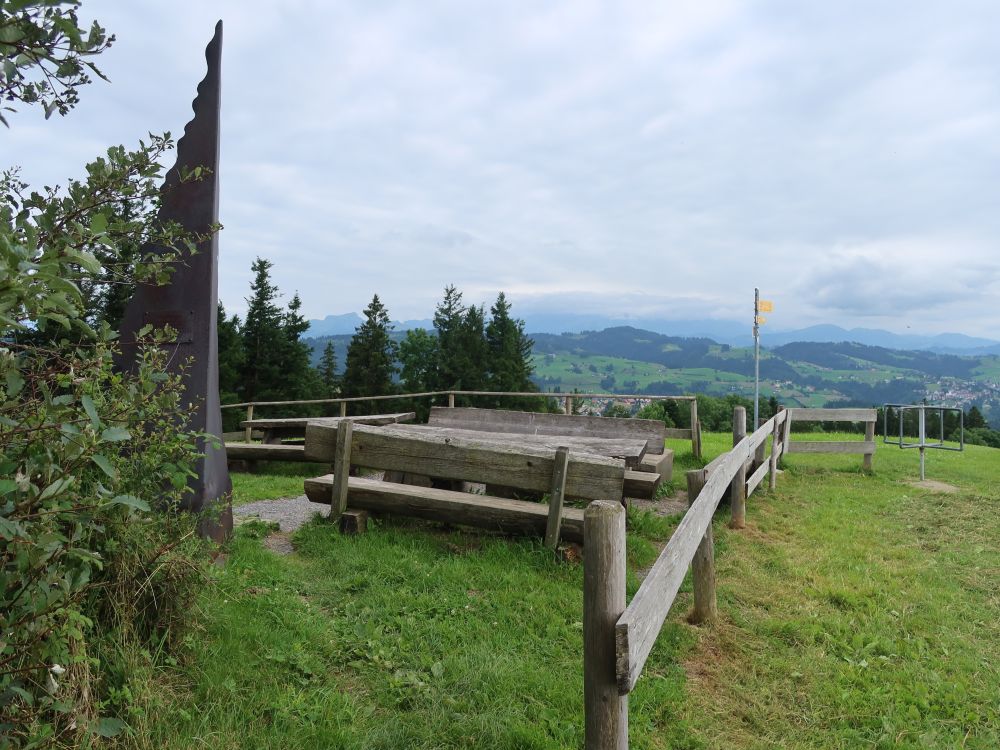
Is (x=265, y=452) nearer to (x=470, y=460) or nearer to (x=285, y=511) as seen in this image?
(x=285, y=511)

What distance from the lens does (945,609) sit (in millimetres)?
4602

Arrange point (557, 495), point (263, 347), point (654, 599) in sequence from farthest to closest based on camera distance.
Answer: point (263, 347)
point (557, 495)
point (654, 599)

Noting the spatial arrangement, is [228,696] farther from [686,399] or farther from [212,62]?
[686,399]

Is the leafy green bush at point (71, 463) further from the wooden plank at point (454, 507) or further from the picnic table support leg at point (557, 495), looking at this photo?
the picnic table support leg at point (557, 495)

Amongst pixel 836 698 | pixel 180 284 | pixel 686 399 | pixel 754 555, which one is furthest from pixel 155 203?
pixel 686 399

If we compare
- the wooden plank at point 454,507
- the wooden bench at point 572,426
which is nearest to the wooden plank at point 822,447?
the wooden bench at point 572,426

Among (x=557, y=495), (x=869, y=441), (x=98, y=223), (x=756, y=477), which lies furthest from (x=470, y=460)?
(x=869, y=441)

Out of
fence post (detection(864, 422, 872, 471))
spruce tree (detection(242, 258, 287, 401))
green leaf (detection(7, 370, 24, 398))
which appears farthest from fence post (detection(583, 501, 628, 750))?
spruce tree (detection(242, 258, 287, 401))

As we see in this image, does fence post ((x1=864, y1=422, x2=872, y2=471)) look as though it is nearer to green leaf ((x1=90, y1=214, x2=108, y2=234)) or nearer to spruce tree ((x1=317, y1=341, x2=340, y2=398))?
green leaf ((x1=90, y1=214, x2=108, y2=234))

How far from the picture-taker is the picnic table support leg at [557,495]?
4.71 m

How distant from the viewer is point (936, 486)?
9.63m

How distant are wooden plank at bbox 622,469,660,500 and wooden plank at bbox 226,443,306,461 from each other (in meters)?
5.71

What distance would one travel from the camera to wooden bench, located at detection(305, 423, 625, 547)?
15.7 feet

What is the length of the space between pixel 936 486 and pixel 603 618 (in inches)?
398
